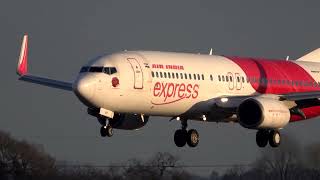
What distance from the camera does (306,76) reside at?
108 metres

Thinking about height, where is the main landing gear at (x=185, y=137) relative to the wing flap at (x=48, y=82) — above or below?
below

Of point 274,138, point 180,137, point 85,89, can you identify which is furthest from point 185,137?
point 85,89

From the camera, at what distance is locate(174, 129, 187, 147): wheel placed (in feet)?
336

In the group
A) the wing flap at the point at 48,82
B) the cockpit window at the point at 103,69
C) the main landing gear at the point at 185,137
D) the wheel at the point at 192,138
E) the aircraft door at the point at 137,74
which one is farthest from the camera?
the main landing gear at the point at 185,137

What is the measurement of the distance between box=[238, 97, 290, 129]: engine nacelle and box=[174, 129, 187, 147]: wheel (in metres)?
6.13

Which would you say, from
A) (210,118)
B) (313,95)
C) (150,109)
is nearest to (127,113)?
(150,109)

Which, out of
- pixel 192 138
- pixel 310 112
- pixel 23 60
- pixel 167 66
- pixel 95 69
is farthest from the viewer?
pixel 310 112

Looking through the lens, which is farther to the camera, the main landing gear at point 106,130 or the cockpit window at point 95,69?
the main landing gear at point 106,130

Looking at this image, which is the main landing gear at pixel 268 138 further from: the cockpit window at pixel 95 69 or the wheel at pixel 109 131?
the cockpit window at pixel 95 69

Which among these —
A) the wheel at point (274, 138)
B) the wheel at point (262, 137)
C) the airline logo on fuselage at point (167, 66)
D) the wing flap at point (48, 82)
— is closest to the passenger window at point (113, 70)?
the airline logo on fuselage at point (167, 66)

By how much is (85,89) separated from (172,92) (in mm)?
7218

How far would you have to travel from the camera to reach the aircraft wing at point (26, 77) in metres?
102

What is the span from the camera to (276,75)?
A: 104812 mm

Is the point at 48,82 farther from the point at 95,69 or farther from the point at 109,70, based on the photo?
the point at 109,70
